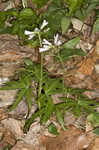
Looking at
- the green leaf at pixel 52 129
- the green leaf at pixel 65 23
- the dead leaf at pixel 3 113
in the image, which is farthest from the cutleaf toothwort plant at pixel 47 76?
the dead leaf at pixel 3 113

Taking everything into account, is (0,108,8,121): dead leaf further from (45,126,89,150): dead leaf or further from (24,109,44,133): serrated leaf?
(45,126,89,150): dead leaf

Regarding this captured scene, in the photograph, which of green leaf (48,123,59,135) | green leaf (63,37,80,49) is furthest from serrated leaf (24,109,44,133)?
green leaf (63,37,80,49)

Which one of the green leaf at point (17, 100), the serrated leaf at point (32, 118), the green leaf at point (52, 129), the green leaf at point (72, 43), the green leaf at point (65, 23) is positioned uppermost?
the green leaf at point (65, 23)

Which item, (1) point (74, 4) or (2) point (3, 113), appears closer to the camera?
(1) point (74, 4)

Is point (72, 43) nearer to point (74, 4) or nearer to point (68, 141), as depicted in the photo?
point (74, 4)

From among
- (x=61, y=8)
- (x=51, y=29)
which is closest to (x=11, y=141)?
(x=51, y=29)

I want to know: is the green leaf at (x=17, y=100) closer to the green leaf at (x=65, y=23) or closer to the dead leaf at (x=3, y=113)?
the dead leaf at (x=3, y=113)

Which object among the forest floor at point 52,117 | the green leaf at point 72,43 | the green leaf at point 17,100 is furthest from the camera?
the green leaf at point 72,43

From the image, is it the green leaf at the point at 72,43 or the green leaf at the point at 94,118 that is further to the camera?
the green leaf at the point at 72,43

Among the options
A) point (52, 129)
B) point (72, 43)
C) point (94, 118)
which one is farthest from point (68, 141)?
point (72, 43)

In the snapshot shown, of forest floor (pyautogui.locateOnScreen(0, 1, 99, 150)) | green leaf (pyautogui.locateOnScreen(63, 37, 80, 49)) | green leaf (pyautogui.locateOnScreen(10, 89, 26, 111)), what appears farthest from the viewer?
green leaf (pyautogui.locateOnScreen(63, 37, 80, 49))

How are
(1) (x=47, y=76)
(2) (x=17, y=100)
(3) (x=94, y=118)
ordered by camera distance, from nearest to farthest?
(2) (x=17, y=100) → (3) (x=94, y=118) → (1) (x=47, y=76)

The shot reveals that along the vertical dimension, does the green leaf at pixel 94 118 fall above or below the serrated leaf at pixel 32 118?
below
